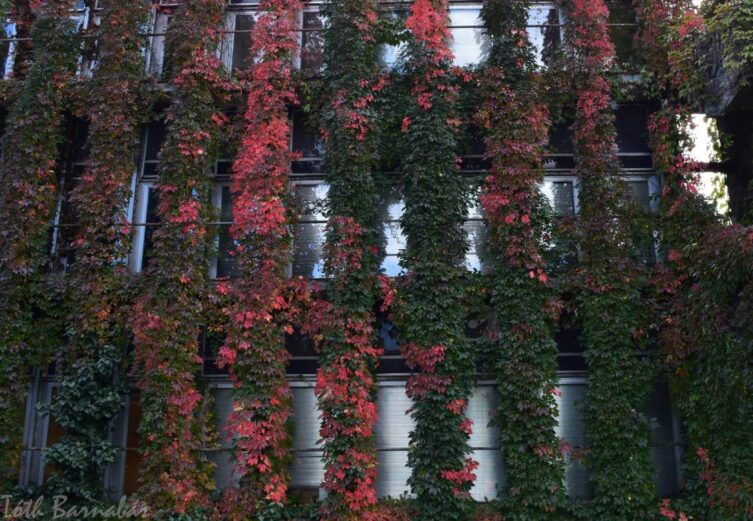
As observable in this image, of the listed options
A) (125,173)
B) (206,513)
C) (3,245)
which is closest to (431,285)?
(206,513)

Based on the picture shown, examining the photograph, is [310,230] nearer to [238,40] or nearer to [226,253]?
[226,253]

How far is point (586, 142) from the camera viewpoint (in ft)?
42.0

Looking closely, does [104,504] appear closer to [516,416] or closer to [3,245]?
[3,245]

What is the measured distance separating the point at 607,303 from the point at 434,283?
2916 mm

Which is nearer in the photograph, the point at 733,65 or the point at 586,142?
the point at 733,65

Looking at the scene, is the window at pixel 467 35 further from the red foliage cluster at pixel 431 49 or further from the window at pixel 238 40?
the window at pixel 238 40

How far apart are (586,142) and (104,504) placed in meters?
10.4

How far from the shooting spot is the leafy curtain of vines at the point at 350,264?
11.0 metres

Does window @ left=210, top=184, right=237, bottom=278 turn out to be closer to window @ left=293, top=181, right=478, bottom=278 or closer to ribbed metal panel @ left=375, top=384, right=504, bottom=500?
window @ left=293, top=181, right=478, bottom=278

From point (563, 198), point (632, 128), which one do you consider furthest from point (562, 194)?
point (632, 128)

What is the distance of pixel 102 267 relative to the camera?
40.2ft

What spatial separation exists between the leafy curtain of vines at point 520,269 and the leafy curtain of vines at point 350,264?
2.12 m

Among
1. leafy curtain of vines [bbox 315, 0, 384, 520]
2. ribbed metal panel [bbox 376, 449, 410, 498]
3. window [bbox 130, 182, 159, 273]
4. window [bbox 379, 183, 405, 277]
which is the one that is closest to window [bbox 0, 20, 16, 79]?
window [bbox 130, 182, 159, 273]

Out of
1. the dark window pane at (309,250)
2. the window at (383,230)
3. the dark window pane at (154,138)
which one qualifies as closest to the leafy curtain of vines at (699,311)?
the window at (383,230)
